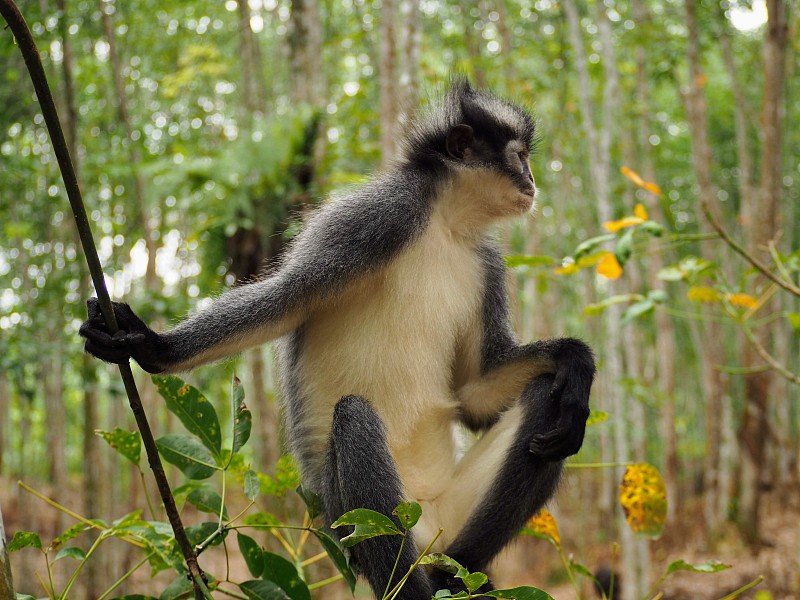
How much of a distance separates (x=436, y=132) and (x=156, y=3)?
29.5 feet

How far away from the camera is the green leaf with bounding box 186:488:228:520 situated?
264cm

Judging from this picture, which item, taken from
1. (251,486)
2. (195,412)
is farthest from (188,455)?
(251,486)

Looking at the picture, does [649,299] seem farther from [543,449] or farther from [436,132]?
[436,132]

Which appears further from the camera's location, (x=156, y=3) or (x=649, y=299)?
(x=156, y=3)

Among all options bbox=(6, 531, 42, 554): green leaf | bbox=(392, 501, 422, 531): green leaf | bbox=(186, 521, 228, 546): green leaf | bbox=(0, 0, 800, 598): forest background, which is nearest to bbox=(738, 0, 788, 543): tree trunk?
bbox=(0, 0, 800, 598): forest background

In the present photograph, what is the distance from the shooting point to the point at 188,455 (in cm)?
260

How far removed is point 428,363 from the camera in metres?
3.64

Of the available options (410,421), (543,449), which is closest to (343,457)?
(410,421)

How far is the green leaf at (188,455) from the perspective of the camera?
2.59m

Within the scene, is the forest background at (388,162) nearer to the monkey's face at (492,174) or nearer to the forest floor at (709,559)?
the forest floor at (709,559)

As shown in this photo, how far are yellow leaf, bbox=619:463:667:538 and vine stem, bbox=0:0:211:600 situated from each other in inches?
65.3

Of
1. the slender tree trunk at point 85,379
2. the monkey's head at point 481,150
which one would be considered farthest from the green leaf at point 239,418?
the slender tree trunk at point 85,379

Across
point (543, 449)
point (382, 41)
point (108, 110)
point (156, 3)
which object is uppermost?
point (156, 3)

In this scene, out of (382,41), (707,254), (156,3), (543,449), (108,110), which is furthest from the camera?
(707,254)
